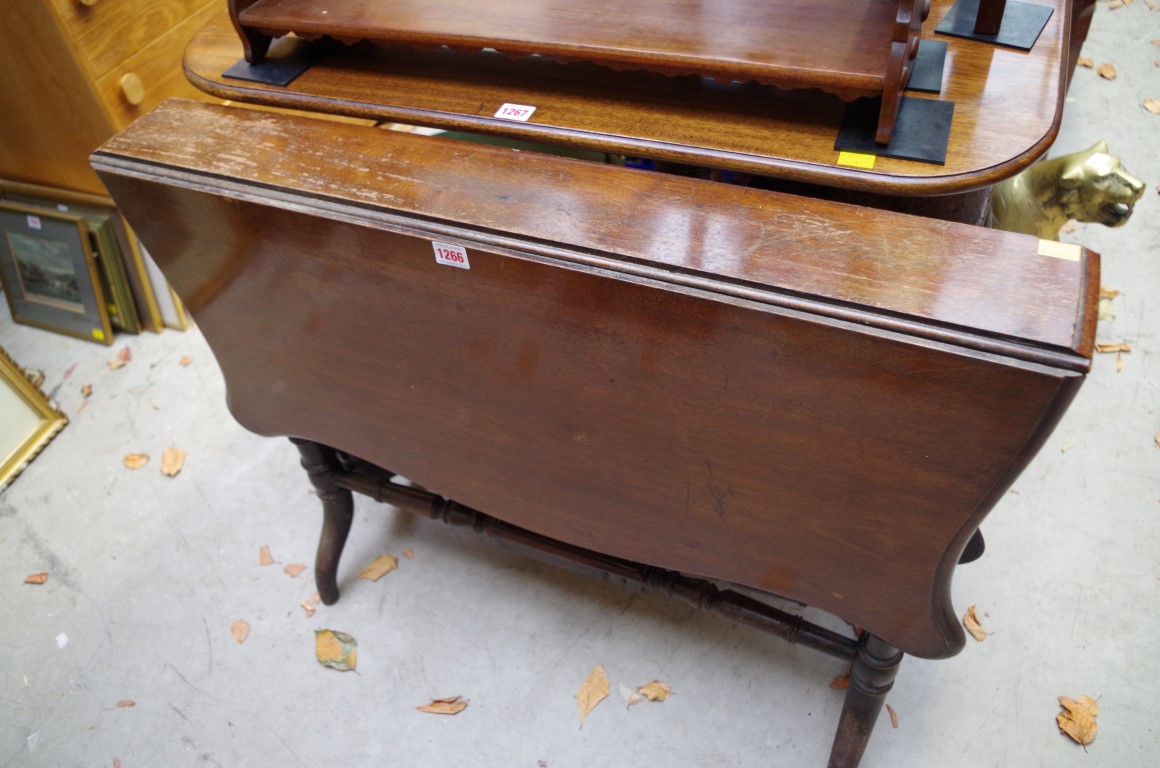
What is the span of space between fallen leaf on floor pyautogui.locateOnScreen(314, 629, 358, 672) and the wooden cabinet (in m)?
1.34

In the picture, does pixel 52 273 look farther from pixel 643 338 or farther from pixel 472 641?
pixel 643 338

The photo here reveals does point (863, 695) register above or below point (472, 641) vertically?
above

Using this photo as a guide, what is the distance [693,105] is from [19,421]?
1947 mm

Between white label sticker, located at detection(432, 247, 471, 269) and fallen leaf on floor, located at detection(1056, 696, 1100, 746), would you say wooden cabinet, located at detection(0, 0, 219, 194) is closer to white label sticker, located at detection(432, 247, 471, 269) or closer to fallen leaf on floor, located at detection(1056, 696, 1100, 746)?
white label sticker, located at detection(432, 247, 471, 269)

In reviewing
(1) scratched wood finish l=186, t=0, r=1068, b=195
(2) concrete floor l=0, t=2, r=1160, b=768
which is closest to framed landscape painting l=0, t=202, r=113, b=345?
(2) concrete floor l=0, t=2, r=1160, b=768

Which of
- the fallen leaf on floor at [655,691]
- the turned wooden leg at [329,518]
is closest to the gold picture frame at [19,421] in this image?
the turned wooden leg at [329,518]

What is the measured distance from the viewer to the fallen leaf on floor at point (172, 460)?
211cm

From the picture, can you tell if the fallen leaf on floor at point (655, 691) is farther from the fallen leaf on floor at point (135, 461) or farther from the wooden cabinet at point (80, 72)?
the wooden cabinet at point (80, 72)

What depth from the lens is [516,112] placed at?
1.18 meters

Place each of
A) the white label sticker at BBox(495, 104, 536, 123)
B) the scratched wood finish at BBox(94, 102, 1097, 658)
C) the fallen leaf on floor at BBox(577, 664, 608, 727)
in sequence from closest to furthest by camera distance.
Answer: the scratched wood finish at BBox(94, 102, 1097, 658)
the white label sticker at BBox(495, 104, 536, 123)
the fallen leaf on floor at BBox(577, 664, 608, 727)

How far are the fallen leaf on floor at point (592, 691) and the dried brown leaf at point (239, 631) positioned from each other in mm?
726

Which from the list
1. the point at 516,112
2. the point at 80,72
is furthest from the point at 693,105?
the point at 80,72

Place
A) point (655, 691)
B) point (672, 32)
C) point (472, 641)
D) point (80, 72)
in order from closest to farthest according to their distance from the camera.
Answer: point (672, 32) → point (655, 691) → point (472, 641) → point (80, 72)

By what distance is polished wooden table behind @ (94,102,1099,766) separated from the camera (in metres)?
0.87
